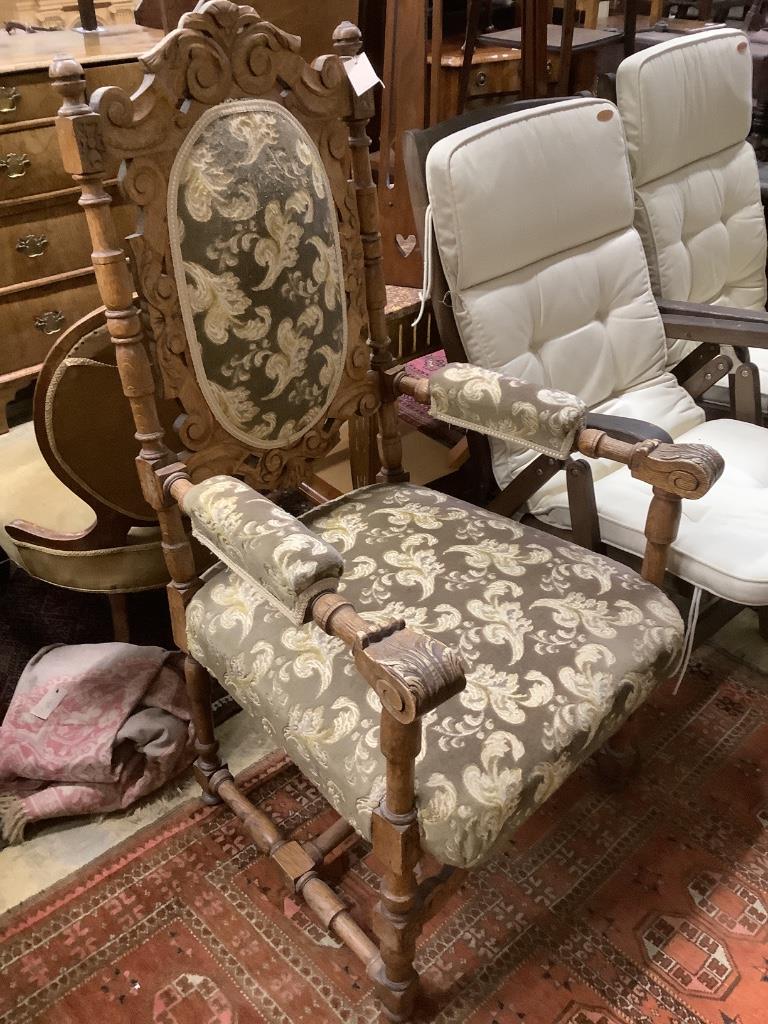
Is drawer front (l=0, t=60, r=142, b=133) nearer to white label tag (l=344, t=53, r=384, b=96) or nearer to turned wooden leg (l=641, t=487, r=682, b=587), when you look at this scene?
white label tag (l=344, t=53, r=384, b=96)

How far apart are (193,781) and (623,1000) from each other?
2.73 feet

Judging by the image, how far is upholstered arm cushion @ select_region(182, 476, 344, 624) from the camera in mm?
988

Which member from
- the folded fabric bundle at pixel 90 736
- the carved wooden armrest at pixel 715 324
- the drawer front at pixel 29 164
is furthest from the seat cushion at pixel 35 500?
the carved wooden armrest at pixel 715 324

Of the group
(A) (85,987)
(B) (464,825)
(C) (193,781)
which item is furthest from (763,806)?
(A) (85,987)

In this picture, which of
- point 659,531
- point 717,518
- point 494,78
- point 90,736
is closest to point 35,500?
point 90,736

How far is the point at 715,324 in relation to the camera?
5.93ft

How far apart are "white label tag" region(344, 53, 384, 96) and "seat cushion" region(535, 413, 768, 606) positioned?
2.52ft

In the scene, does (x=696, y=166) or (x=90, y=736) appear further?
(x=696, y=166)

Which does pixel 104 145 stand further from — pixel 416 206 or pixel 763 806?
pixel 763 806

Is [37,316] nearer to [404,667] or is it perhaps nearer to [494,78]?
[494,78]

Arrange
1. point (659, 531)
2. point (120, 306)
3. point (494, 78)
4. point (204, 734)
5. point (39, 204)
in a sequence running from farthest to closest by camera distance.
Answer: point (494, 78) < point (39, 204) < point (204, 734) < point (659, 531) < point (120, 306)

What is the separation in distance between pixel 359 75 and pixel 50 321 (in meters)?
1.08

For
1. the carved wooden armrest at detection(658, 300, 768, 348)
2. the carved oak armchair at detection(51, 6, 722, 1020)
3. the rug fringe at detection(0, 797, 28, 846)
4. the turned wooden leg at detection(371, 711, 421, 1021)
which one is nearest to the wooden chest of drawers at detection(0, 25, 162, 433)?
the carved oak armchair at detection(51, 6, 722, 1020)

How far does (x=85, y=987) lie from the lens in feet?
4.29
